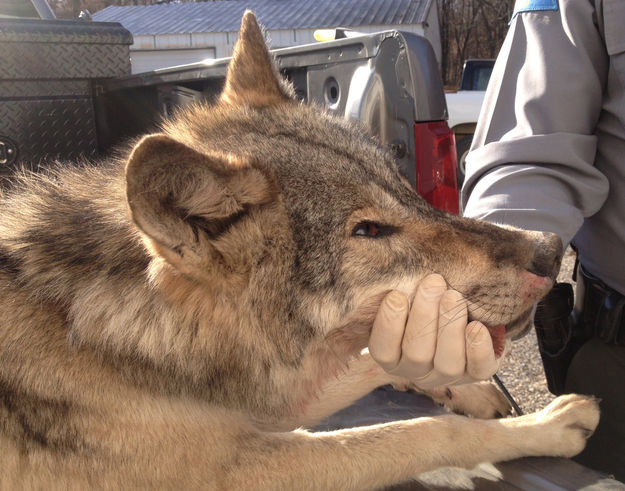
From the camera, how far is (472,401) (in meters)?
2.83

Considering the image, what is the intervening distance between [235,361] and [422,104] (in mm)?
1655

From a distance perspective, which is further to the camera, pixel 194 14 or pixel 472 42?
pixel 472 42

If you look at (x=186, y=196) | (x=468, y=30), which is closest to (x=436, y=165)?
(x=186, y=196)

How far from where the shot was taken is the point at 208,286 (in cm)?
212

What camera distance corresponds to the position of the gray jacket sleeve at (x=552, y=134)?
2.48 meters

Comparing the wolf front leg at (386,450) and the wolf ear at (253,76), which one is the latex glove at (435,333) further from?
the wolf ear at (253,76)

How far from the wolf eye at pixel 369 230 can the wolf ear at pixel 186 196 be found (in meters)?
0.32

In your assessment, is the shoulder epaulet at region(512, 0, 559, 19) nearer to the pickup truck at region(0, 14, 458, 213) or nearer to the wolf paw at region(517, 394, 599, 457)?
the pickup truck at region(0, 14, 458, 213)

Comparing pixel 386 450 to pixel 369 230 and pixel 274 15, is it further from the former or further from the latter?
pixel 274 15

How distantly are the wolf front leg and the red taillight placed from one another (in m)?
1.30

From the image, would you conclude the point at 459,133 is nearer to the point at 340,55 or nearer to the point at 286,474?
the point at 340,55

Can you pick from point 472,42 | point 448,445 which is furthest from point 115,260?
point 472,42

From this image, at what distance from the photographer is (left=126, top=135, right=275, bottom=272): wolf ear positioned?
169 centimetres

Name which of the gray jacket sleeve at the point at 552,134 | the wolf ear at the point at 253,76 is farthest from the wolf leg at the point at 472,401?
the wolf ear at the point at 253,76
